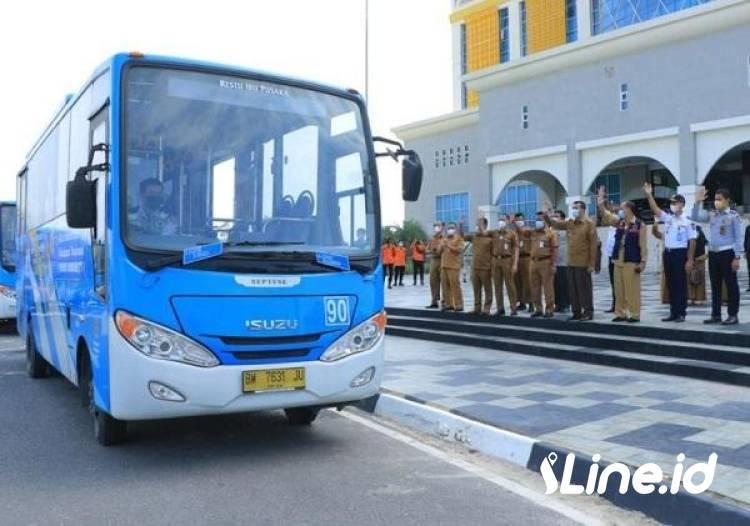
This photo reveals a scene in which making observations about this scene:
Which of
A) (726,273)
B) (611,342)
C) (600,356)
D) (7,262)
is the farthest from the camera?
(7,262)

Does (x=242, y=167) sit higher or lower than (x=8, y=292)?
higher

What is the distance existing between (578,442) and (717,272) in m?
5.30

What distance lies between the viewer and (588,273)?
11.3 meters

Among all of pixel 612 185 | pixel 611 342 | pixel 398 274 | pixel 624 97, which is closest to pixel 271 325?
pixel 611 342

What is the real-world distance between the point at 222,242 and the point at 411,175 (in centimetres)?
184

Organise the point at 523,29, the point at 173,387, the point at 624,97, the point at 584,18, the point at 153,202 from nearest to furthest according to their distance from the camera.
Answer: the point at 173,387 < the point at 153,202 < the point at 624,97 < the point at 584,18 < the point at 523,29

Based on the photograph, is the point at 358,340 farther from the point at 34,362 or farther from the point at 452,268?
the point at 452,268

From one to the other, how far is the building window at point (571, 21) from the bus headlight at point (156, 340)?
56390 millimetres

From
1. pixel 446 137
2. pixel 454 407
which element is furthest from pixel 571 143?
pixel 454 407

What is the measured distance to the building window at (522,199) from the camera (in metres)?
43.8

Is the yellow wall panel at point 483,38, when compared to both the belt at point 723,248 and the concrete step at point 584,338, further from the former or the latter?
the belt at point 723,248

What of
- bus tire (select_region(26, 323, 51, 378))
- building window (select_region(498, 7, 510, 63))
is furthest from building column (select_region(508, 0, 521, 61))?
bus tire (select_region(26, 323, 51, 378))

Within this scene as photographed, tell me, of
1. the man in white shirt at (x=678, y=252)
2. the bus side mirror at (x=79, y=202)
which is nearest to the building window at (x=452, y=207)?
the man in white shirt at (x=678, y=252)

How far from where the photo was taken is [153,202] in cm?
547
